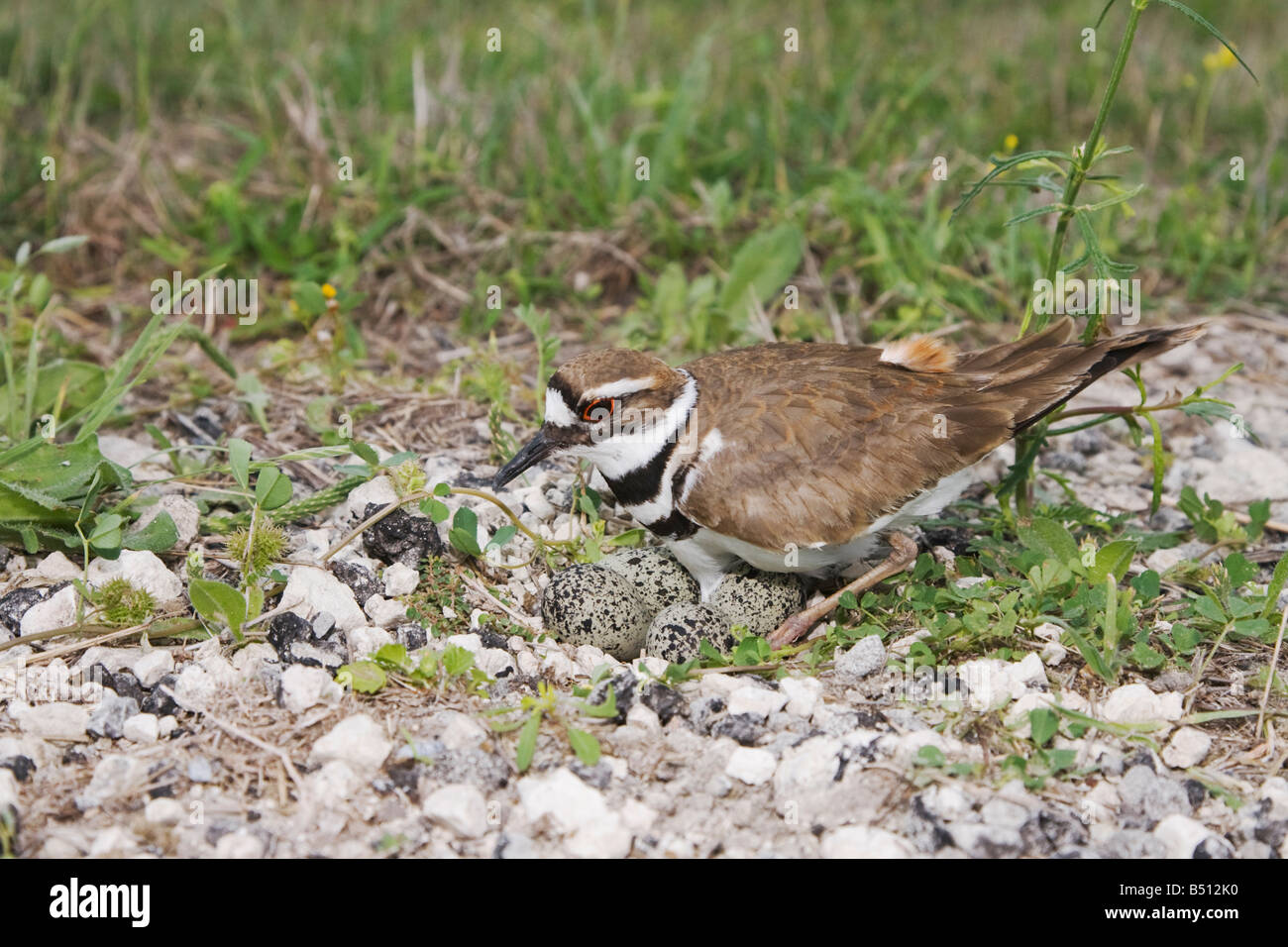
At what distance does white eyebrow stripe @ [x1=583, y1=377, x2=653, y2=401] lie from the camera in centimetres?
372

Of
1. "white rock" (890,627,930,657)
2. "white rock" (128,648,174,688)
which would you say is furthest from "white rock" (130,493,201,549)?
"white rock" (890,627,930,657)

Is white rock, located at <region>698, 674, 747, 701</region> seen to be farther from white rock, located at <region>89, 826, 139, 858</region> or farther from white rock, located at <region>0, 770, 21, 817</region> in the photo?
white rock, located at <region>0, 770, 21, 817</region>

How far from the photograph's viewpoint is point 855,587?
12.6 ft

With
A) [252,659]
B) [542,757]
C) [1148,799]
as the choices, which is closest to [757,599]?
[542,757]

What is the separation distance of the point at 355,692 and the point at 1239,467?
11.2 feet

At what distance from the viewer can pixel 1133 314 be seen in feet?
17.7

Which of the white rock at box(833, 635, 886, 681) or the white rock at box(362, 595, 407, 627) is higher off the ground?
the white rock at box(833, 635, 886, 681)

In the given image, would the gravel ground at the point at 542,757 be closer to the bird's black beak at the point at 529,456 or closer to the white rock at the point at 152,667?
the white rock at the point at 152,667

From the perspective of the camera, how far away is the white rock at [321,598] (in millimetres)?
3613

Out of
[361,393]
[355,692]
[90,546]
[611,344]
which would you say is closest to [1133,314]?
[611,344]

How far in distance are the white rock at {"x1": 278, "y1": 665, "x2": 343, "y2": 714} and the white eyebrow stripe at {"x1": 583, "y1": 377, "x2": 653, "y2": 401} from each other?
1.11 metres
